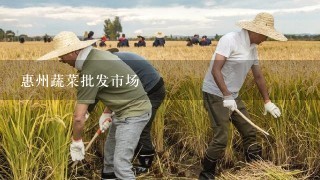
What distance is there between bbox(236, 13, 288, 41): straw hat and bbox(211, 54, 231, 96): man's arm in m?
0.38

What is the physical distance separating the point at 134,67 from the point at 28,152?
4.02 ft

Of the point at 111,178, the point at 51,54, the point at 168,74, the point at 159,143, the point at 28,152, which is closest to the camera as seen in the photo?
the point at 51,54

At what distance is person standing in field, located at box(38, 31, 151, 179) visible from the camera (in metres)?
2.80

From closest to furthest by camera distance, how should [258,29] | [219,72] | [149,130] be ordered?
[219,72]
[258,29]
[149,130]

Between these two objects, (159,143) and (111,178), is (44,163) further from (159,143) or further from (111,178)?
(159,143)

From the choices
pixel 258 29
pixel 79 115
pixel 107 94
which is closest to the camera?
pixel 79 115

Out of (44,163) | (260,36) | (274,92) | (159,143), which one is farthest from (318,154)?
(44,163)

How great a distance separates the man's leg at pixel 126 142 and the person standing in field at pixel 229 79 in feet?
2.50

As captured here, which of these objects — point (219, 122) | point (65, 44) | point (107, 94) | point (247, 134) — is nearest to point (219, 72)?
point (219, 122)

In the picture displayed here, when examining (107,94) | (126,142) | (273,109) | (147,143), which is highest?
(107,94)

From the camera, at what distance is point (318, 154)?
149 inches

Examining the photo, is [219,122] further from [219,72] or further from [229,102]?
[219,72]

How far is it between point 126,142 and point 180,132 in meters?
1.31

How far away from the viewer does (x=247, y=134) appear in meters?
3.77
